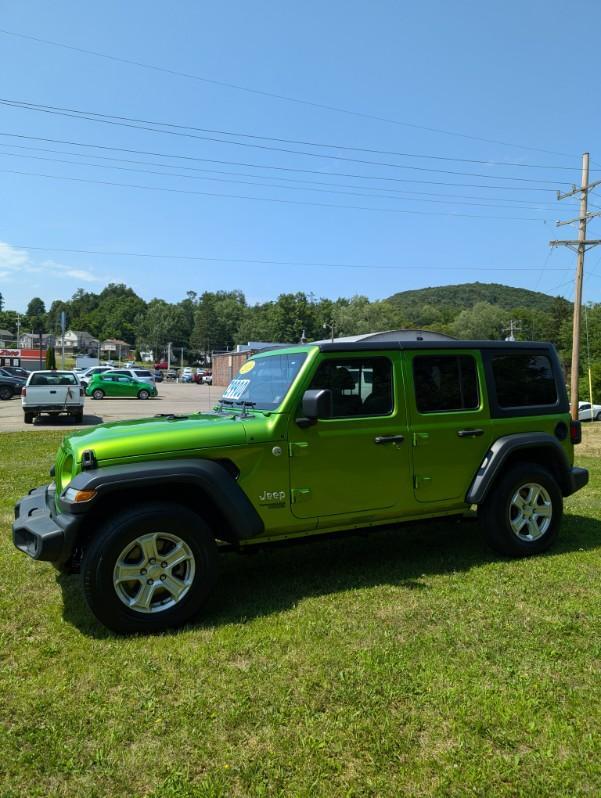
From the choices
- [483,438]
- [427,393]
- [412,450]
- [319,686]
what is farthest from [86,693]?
[483,438]

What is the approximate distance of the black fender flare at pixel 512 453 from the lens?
15.8 ft

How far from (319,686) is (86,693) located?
1.21m

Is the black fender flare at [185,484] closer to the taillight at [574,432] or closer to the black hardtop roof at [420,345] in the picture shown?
the black hardtop roof at [420,345]

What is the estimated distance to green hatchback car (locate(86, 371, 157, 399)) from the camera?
31984 millimetres

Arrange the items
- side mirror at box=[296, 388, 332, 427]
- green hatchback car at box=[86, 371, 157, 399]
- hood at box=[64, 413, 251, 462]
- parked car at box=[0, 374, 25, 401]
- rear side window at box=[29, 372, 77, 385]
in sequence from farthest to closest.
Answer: green hatchback car at box=[86, 371, 157, 399]
parked car at box=[0, 374, 25, 401]
rear side window at box=[29, 372, 77, 385]
side mirror at box=[296, 388, 332, 427]
hood at box=[64, 413, 251, 462]

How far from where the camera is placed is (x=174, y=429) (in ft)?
13.0

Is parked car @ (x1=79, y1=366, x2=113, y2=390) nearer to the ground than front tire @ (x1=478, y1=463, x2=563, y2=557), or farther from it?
farther from it

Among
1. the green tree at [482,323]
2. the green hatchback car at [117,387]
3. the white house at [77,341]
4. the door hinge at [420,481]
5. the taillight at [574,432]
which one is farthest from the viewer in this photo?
the white house at [77,341]

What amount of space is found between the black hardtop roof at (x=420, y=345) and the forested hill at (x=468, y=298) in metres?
115

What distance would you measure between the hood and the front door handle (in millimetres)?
1912

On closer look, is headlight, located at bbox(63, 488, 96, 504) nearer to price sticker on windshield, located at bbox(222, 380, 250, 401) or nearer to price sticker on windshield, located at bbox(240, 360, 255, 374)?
price sticker on windshield, located at bbox(222, 380, 250, 401)

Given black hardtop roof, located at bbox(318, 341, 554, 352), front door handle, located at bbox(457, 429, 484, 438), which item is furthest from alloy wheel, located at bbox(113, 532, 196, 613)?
front door handle, located at bbox(457, 429, 484, 438)

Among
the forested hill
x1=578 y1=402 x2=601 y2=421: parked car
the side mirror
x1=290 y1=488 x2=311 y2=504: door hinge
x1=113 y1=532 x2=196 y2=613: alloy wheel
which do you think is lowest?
x1=578 y1=402 x2=601 y2=421: parked car

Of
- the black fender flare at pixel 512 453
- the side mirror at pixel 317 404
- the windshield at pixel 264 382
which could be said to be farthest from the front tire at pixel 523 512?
the windshield at pixel 264 382
